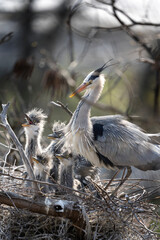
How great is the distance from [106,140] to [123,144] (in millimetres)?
173

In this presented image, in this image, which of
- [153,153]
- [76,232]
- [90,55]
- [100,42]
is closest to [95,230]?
[76,232]

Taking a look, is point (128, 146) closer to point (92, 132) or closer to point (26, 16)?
point (92, 132)

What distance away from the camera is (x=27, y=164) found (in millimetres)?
2473

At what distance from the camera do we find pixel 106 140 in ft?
11.3

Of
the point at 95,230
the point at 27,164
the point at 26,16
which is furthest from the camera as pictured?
the point at 26,16

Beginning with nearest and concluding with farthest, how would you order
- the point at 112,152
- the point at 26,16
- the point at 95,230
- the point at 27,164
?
the point at 27,164 → the point at 95,230 → the point at 26,16 → the point at 112,152

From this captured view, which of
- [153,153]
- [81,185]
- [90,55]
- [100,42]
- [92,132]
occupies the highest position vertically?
[100,42]

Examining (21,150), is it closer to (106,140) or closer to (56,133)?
(106,140)

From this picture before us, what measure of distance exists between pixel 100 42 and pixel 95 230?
138 centimetres

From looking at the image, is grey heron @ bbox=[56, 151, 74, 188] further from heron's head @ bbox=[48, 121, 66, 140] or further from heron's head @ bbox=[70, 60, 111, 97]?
heron's head @ bbox=[70, 60, 111, 97]

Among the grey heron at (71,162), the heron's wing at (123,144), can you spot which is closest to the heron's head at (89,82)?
the heron's wing at (123,144)

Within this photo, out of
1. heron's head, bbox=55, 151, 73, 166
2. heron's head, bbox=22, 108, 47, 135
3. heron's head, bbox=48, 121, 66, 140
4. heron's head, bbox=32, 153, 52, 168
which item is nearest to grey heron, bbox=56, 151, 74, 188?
heron's head, bbox=55, 151, 73, 166

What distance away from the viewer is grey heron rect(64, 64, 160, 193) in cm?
345

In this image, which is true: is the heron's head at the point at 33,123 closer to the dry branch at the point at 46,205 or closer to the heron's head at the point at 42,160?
the heron's head at the point at 42,160
